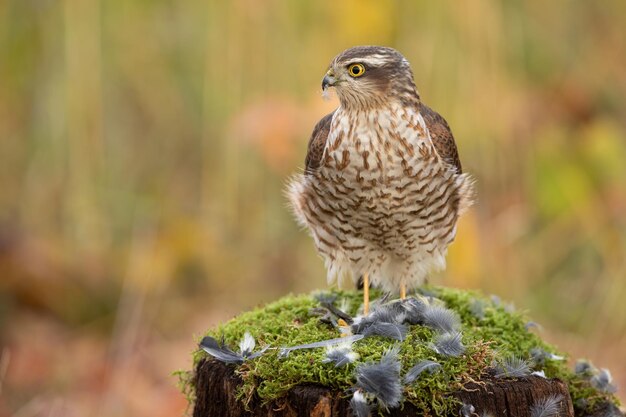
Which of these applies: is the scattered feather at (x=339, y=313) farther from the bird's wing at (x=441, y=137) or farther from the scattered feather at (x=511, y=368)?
the bird's wing at (x=441, y=137)

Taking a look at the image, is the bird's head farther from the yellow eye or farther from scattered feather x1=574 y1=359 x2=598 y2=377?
scattered feather x1=574 y1=359 x2=598 y2=377

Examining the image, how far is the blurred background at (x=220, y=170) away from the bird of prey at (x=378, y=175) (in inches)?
Answer: 83.1

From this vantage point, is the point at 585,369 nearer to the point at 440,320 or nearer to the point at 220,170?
the point at 440,320

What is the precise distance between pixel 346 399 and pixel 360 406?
0.08 metres

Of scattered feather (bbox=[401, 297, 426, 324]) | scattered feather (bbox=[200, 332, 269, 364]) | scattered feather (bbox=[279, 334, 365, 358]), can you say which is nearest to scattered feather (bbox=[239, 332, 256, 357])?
scattered feather (bbox=[200, 332, 269, 364])

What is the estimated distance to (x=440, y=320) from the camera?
11.4ft

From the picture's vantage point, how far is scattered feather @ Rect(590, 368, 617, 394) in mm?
3689

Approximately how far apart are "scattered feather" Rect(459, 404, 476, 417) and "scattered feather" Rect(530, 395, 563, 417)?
0.22m

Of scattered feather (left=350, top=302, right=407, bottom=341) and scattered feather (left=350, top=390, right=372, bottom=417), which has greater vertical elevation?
scattered feather (left=350, top=302, right=407, bottom=341)

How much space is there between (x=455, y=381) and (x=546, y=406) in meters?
0.32

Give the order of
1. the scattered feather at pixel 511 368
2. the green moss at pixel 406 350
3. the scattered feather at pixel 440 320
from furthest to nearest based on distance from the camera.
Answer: the scattered feather at pixel 440 320, the scattered feather at pixel 511 368, the green moss at pixel 406 350

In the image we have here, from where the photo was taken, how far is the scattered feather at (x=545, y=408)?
10.2 feet

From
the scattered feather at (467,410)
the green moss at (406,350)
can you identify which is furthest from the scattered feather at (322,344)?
the scattered feather at (467,410)

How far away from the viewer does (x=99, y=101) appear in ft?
20.7
